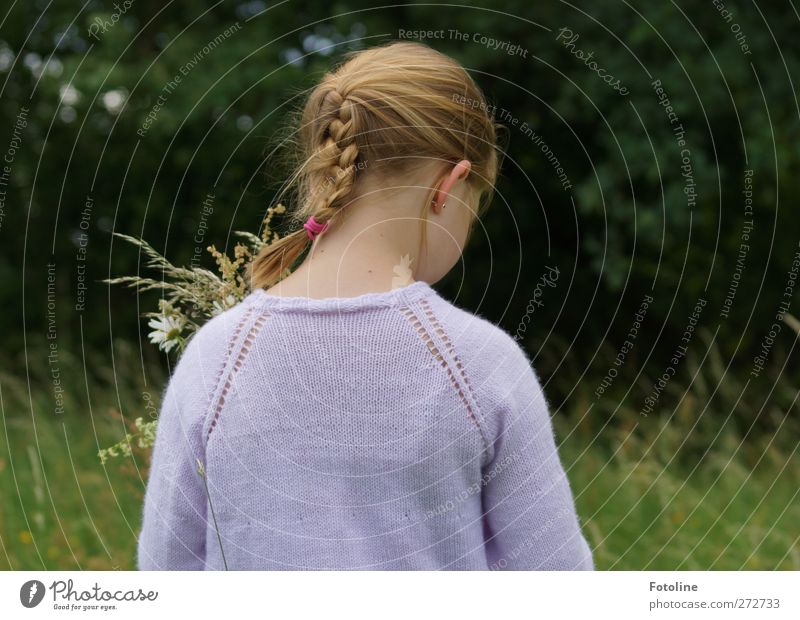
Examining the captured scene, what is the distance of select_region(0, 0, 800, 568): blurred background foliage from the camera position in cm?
432

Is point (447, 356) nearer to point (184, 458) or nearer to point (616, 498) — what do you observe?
point (184, 458)

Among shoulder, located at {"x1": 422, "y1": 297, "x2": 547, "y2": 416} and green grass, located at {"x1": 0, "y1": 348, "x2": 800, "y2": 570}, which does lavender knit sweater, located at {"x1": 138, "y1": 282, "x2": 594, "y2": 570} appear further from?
green grass, located at {"x1": 0, "y1": 348, "x2": 800, "y2": 570}

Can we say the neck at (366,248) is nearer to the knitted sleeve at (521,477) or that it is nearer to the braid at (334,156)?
the braid at (334,156)

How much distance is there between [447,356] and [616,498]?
2593 millimetres

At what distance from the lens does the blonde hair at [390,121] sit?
1479 millimetres

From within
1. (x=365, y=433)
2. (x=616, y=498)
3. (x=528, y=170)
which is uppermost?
(x=365, y=433)

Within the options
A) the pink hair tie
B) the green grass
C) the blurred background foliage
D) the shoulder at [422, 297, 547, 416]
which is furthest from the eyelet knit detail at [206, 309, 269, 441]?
the blurred background foliage

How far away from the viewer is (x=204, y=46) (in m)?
4.65

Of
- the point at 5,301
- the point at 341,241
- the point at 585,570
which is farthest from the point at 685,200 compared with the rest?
the point at 5,301

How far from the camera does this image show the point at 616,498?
380 cm

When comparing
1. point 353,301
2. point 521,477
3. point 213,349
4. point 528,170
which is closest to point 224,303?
point 213,349

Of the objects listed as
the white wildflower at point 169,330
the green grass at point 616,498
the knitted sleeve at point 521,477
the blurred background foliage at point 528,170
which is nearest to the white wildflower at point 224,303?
the white wildflower at point 169,330

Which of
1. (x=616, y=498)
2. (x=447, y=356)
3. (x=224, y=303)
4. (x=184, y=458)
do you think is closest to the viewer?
(x=447, y=356)

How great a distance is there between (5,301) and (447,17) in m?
4.30
